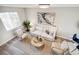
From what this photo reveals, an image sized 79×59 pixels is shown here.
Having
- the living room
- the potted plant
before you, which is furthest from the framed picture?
the potted plant

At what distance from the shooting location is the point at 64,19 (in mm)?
827

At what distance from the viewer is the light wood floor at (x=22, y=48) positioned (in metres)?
0.87

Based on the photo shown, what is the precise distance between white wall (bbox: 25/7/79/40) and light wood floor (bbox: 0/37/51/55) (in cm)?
18

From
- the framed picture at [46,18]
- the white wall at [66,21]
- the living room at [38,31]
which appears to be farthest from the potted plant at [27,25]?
the white wall at [66,21]

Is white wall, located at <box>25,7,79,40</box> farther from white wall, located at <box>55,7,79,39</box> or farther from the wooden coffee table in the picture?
the wooden coffee table

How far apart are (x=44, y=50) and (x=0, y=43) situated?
1.34 feet

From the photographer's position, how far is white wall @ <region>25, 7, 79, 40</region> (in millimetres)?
790

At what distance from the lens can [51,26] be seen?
0.86m

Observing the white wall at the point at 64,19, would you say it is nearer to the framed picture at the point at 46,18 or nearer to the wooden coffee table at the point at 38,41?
the framed picture at the point at 46,18

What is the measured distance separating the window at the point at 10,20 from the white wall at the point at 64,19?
10 cm
